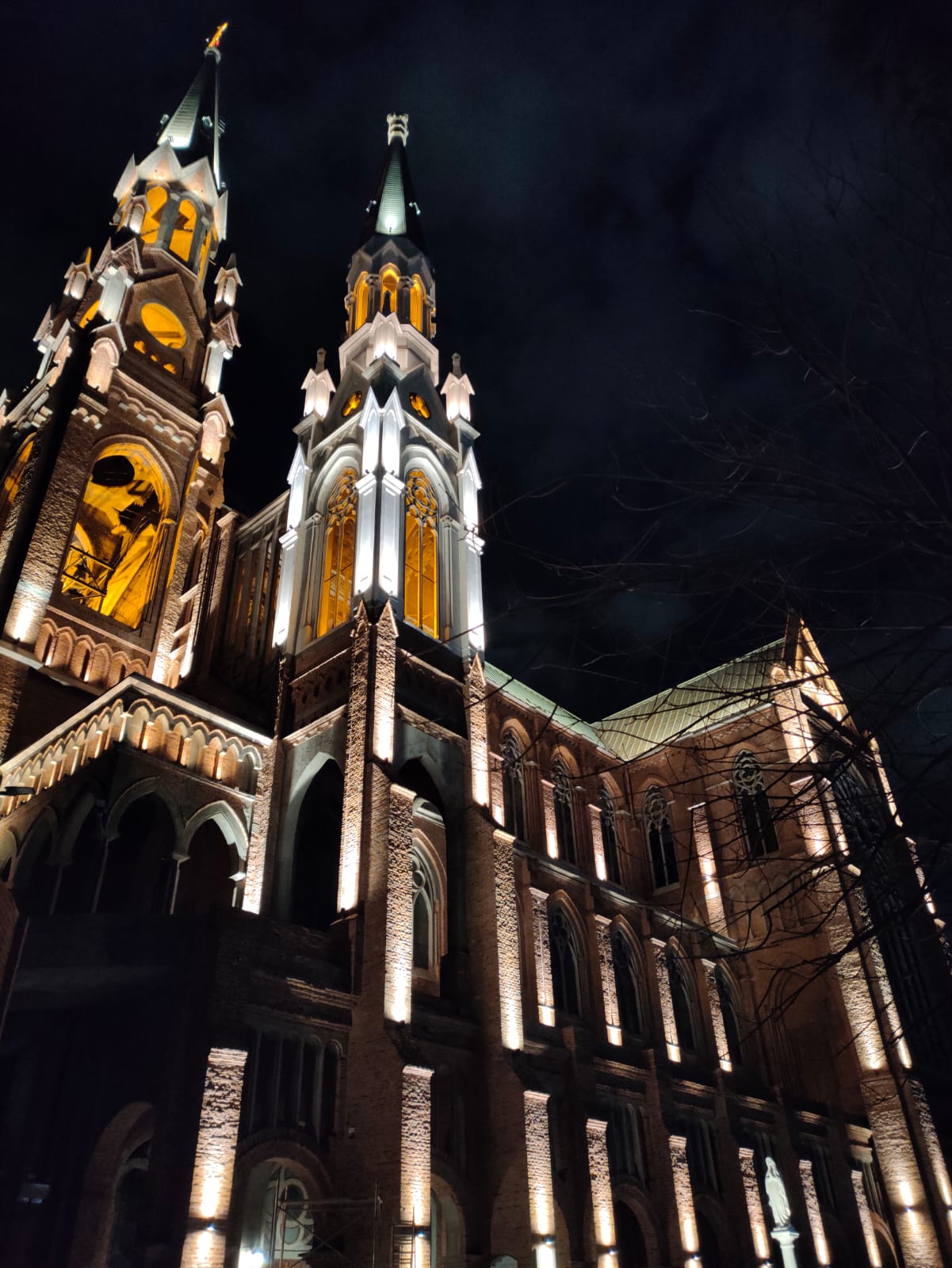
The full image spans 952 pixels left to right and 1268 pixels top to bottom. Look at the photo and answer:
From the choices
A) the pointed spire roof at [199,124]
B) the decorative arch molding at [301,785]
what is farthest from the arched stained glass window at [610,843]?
the pointed spire roof at [199,124]

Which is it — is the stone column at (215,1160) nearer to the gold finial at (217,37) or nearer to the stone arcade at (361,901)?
the stone arcade at (361,901)

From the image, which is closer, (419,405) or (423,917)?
(423,917)

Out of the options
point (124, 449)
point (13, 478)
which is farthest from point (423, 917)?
point (13, 478)

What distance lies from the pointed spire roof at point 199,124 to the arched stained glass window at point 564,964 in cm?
4222

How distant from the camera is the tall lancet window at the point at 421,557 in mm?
29953

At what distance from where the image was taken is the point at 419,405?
3481 cm

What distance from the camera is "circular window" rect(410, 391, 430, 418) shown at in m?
34.5

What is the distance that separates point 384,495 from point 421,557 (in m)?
2.72

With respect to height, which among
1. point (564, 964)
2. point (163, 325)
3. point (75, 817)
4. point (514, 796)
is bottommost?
point (564, 964)

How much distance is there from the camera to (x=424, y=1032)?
68.6 feet

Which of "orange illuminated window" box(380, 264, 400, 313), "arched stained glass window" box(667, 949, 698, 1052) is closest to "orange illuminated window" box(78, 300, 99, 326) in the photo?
"orange illuminated window" box(380, 264, 400, 313)

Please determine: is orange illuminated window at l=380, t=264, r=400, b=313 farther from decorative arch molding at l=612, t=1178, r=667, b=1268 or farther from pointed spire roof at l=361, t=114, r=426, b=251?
decorative arch molding at l=612, t=1178, r=667, b=1268

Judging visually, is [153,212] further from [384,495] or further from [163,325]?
[384,495]

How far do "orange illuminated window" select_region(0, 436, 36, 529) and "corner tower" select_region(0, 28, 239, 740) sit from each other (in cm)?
10
